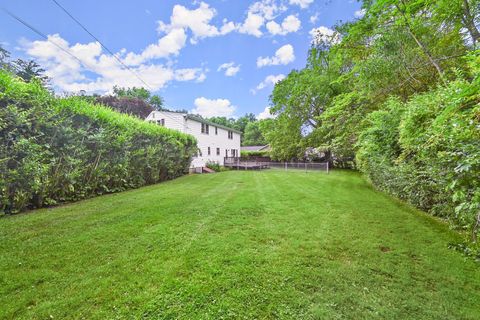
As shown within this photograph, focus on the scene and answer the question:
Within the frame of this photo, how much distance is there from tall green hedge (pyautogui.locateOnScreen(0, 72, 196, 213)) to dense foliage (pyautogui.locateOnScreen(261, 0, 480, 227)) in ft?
22.1

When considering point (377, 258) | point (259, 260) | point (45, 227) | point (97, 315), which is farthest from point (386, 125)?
point (45, 227)

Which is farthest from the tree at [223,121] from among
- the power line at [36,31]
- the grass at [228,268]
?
the grass at [228,268]

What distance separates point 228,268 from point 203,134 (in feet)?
55.8

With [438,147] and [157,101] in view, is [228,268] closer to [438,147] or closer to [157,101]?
[438,147]

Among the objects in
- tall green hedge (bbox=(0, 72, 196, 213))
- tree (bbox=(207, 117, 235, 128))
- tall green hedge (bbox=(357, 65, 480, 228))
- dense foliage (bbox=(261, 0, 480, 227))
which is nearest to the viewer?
tall green hedge (bbox=(357, 65, 480, 228))

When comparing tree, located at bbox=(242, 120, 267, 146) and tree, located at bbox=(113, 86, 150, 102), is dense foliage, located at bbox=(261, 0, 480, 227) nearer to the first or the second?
tree, located at bbox=(242, 120, 267, 146)

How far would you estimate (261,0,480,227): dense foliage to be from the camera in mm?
2309

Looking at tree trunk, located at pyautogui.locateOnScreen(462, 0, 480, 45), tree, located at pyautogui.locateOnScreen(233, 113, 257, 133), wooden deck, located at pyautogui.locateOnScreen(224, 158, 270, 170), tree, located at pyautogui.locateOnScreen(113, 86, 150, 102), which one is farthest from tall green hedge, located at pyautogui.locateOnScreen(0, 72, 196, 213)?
tree, located at pyautogui.locateOnScreen(233, 113, 257, 133)

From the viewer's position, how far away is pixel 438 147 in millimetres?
3393

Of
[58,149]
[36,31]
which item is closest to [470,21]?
[58,149]

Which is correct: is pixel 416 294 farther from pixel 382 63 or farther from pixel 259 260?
pixel 382 63

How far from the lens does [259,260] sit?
2.71 meters

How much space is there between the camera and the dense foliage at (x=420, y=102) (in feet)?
7.57

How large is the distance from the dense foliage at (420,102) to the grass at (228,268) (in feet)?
3.05
